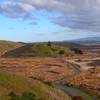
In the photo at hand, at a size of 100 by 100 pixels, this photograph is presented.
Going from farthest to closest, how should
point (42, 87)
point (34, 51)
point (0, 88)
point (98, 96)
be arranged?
point (34, 51) → point (98, 96) → point (42, 87) → point (0, 88)

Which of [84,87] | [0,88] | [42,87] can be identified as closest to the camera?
[0,88]

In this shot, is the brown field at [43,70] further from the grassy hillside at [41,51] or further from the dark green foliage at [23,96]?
the grassy hillside at [41,51]

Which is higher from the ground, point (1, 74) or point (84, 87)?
point (1, 74)

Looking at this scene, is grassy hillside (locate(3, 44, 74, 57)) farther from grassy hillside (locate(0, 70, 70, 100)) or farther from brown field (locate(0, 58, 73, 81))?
grassy hillside (locate(0, 70, 70, 100))

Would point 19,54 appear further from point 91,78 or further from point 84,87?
point 84,87

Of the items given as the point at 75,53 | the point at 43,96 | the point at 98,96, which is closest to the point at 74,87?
the point at 98,96

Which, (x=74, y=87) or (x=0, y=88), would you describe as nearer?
(x=0, y=88)

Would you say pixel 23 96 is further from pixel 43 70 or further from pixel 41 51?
pixel 41 51

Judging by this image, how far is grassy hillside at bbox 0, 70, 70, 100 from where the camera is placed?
80.4ft

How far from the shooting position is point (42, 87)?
96.3 feet

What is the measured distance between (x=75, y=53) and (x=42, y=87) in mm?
99994

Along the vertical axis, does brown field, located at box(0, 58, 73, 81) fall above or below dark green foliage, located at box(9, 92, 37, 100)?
below

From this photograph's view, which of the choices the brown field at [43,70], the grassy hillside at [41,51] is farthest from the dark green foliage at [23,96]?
the grassy hillside at [41,51]

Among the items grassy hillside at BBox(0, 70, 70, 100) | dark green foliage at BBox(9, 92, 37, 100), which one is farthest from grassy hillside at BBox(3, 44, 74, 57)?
dark green foliage at BBox(9, 92, 37, 100)
